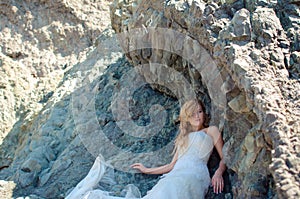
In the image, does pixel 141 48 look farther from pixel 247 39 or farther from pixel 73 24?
pixel 73 24

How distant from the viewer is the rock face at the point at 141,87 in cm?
350

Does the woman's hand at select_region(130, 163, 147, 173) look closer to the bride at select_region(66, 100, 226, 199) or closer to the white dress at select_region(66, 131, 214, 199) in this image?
the bride at select_region(66, 100, 226, 199)

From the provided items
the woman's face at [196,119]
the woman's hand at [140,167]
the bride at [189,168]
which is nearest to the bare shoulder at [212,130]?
the bride at [189,168]

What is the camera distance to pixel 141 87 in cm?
584

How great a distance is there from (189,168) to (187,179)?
12 cm

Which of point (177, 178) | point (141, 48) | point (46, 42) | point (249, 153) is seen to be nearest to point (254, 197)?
point (249, 153)

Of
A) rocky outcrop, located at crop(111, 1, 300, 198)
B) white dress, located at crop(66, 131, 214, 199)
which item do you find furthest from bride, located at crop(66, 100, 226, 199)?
rocky outcrop, located at crop(111, 1, 300, 198)

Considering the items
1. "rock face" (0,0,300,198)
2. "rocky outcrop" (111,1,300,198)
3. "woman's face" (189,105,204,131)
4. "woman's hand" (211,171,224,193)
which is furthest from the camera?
"woman's face" (189,105,204,131)

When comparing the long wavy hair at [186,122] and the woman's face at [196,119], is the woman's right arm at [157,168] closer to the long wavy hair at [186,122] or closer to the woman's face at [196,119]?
the long wavy hair at [186,122]

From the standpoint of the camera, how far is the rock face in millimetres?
3504

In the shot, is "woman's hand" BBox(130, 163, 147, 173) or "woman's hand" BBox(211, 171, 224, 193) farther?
"woman's hand" BBox(130, 163, 147, 173)

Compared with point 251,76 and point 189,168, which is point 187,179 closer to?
point 189,168

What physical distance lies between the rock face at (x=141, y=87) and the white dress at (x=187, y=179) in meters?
0.13

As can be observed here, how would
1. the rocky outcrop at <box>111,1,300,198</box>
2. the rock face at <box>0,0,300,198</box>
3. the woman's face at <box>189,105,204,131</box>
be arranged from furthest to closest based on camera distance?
the woman's face at <box>189,105,204,131</box>, the rock face at <box>0,0,300,198</box>, the rocky outcrop at <box>111,1,300,198</box>
